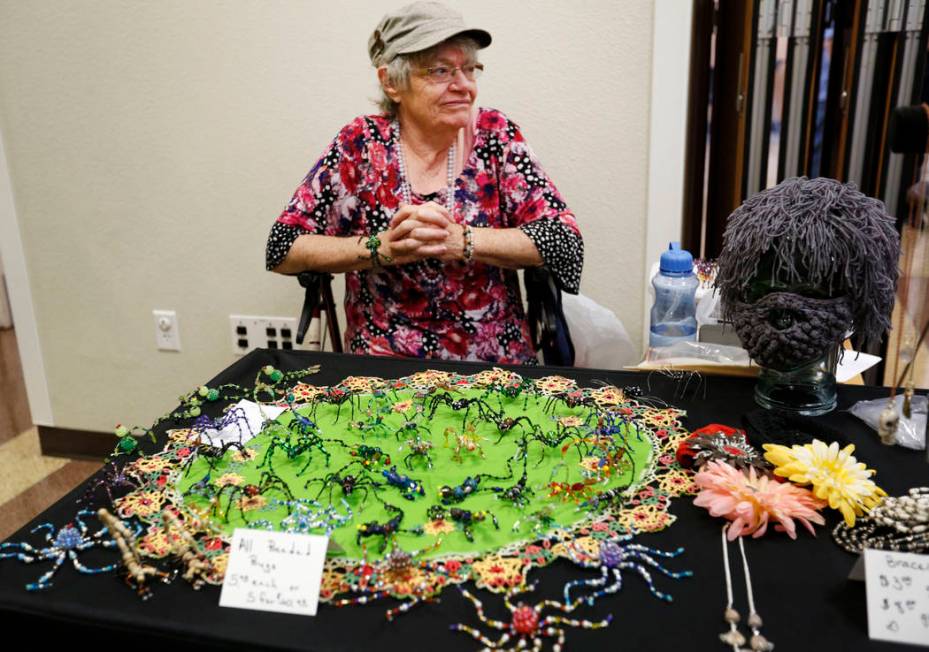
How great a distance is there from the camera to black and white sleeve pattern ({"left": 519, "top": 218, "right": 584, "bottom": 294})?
5.58ft

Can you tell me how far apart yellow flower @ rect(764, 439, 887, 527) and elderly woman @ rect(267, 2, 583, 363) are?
30.9 inches

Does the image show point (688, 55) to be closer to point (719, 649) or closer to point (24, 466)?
point (719, 649)

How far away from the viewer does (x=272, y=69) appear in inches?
91.0

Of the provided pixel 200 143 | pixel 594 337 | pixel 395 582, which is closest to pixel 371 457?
pixel 395 582

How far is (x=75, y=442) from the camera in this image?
2936mm

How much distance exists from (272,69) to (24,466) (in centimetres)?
170

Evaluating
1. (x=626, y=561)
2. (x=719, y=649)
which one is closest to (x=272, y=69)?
(x=626, y=561)

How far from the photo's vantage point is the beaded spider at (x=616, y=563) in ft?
2.79

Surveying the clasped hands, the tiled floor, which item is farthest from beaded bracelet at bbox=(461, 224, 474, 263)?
the tiled floor

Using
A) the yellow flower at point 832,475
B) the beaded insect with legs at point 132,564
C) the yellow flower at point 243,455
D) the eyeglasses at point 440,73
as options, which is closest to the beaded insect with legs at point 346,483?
the yellow flower at point 243,455

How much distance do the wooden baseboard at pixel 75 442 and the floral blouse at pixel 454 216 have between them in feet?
5.06

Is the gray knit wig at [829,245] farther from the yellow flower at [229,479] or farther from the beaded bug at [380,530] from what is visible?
the yellow flower at [229,479]

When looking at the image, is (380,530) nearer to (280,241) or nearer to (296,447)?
(296,447)

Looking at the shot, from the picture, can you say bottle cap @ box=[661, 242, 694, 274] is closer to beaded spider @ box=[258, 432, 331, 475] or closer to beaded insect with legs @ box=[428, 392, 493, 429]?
beaded insect with legs @ box=[428, 392, 493, 429]
